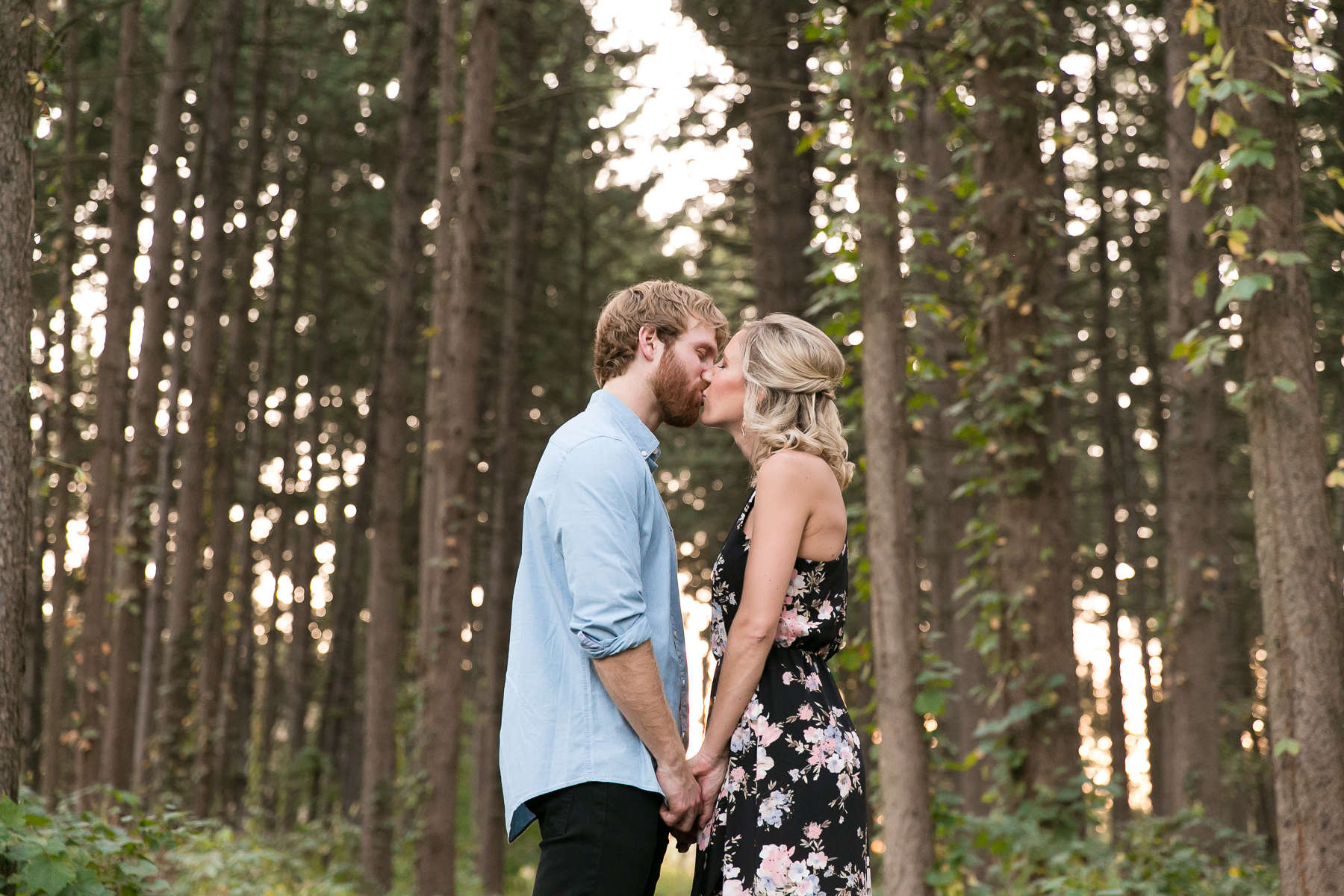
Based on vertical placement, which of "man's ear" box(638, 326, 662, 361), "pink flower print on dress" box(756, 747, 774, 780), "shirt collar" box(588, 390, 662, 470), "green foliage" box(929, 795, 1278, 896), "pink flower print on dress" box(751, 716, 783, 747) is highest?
"man's ear" box(638, 326, 662, 361)

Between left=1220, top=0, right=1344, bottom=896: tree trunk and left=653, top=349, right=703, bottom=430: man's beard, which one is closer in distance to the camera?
left=653, top=349, right=703, bottom=430: man's beard

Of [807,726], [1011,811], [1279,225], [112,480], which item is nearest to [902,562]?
[1011,811]

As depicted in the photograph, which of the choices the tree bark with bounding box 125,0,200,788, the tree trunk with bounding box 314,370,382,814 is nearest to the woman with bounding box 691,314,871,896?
the tree bark with bounding box 125,0,200,788

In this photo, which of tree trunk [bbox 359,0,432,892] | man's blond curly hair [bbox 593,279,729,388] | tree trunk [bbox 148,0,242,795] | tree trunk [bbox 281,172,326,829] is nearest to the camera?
man's blond curly hair [bbox 593,279,729,388]

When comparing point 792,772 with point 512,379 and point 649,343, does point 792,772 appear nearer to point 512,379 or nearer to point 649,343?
point 649,343

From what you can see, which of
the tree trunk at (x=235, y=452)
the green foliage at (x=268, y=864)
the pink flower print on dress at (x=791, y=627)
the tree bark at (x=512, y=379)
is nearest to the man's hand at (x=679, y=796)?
the pink flower print on dress at (x=791, y=627)

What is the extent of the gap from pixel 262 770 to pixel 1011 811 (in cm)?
1807

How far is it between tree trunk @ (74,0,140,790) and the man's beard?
9.32 metres

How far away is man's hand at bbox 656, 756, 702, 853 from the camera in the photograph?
2863 mm

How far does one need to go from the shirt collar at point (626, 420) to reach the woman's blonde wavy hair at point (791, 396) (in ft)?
1.06

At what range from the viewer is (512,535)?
17.1 m

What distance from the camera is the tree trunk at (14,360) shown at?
14.7 feet

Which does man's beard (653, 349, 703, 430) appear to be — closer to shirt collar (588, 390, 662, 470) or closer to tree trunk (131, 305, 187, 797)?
shirt collar (588, 390, 662, 470)

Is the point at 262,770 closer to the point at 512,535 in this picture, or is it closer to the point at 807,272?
the point at 512,535
